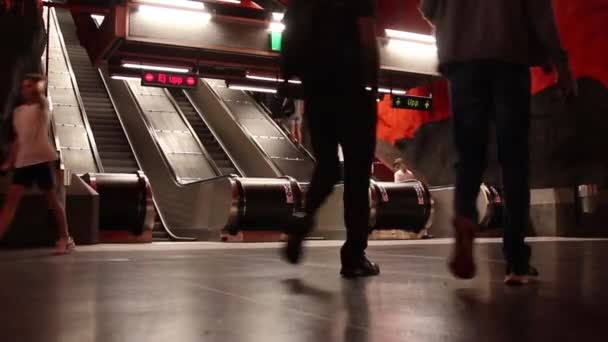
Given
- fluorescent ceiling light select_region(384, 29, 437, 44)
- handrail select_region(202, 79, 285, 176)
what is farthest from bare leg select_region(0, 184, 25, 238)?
fluorescent ceiling light select_region(384, 29, 437, 44)

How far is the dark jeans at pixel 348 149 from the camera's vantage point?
3131 millimetres

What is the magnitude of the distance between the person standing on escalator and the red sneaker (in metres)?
0.63

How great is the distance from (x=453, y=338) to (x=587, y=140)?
1065 cm

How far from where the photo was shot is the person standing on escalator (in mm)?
3115

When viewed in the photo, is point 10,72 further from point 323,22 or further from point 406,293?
point 406,293

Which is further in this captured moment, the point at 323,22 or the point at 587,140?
the point at 587,140

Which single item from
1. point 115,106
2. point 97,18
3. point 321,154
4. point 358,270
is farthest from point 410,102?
point 358,270

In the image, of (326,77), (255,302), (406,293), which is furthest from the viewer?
(326,77)

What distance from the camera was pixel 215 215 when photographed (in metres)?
11.4

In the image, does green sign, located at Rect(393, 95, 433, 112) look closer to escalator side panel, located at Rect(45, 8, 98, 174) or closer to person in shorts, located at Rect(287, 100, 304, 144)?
person in shorts, located at Rect(287, 100, 304, 144)

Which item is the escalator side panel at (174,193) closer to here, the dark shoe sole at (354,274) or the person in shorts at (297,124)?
the person in shorts at (297,124)

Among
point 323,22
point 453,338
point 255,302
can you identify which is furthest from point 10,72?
point 453,338

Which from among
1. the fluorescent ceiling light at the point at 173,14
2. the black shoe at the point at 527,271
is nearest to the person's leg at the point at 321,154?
the black shoe at the point at 527,271

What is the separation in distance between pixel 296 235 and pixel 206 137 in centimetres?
1263
